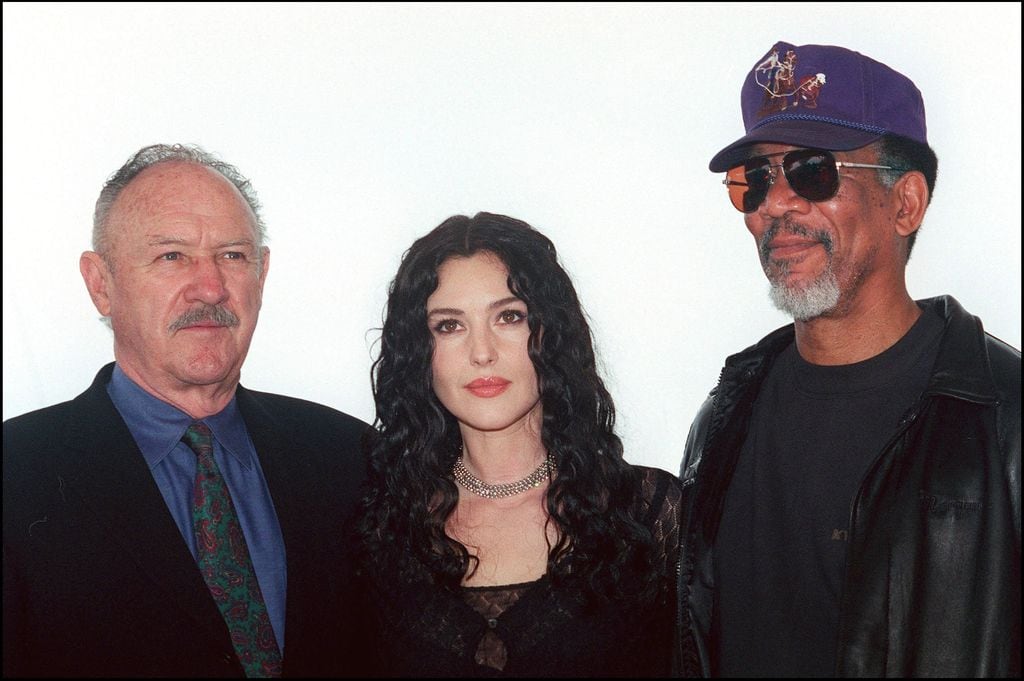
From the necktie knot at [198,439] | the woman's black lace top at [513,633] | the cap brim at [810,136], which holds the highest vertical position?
the cap brim at [810,136]

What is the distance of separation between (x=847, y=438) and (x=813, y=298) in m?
0.43

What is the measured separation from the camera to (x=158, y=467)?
279cm

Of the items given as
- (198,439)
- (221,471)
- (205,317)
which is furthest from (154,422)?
(205,317)

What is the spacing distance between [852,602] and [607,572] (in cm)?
69

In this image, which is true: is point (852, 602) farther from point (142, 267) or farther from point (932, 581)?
point (142, 267)

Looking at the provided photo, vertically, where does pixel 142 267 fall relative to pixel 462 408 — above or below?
above

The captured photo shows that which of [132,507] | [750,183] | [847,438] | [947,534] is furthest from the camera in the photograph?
[750,183]

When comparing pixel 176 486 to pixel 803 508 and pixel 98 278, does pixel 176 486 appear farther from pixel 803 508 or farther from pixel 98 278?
pixel 803 508

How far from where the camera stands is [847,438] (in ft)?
9.00

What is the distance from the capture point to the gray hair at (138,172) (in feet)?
10.0

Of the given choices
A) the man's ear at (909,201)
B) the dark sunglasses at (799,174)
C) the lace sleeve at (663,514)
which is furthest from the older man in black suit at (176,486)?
the man's ear at (909,201)

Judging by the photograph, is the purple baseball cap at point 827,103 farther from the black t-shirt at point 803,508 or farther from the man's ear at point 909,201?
the black t-shirt at point 803,508

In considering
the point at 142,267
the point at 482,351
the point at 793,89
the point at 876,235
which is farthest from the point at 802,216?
the point at 142,267

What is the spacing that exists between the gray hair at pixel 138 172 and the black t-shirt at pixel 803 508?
180cm
